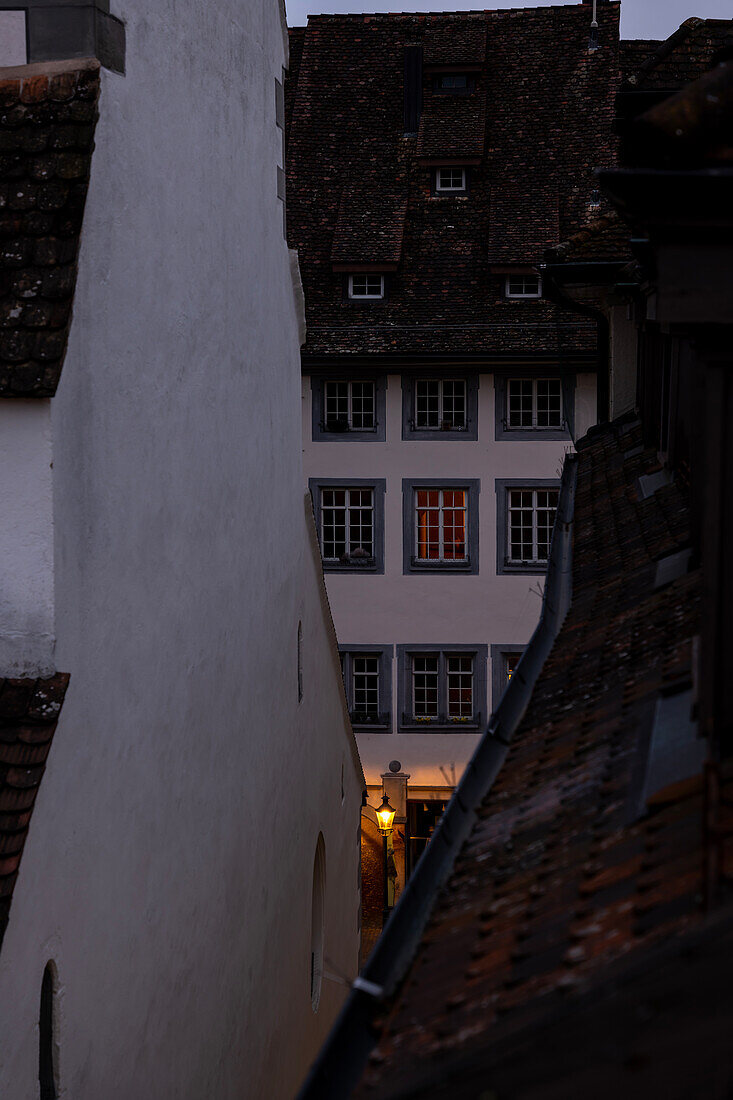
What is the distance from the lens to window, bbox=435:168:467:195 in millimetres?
30516

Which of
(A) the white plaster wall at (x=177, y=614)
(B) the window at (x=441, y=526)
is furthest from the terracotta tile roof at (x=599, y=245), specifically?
(B) the window at (x=441, y=526)

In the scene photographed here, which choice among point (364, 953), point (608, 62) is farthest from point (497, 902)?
point (608, 62)

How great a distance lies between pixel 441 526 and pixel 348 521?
192 centimetres

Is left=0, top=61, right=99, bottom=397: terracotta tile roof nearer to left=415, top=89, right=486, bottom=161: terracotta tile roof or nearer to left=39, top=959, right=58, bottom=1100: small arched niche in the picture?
left=39, top=959, right=58, bottom=1100: small arched niche

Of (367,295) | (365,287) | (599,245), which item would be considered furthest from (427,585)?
Result: (599,245)

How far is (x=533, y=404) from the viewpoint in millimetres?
28656

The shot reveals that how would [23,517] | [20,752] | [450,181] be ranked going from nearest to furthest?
1. [20,752]
2. [23,517]
3. [450,181]

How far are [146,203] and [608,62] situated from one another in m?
25.6

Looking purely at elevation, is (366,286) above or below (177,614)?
above

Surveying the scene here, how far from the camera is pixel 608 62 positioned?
3103 cm

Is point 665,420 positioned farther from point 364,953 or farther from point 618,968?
point 364,953

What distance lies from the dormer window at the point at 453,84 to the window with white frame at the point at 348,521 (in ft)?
30.9

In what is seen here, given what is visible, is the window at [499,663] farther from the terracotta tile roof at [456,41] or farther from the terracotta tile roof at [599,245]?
the terracotta tile roof at [599,245]

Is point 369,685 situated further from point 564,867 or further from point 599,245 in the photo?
point 564,867
